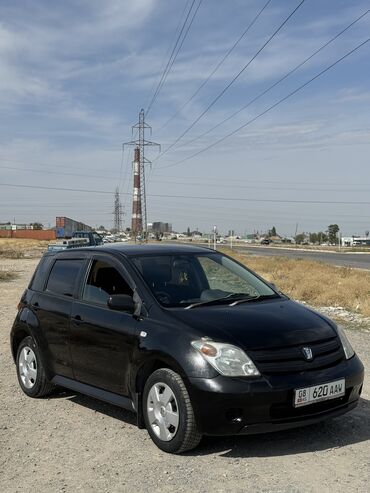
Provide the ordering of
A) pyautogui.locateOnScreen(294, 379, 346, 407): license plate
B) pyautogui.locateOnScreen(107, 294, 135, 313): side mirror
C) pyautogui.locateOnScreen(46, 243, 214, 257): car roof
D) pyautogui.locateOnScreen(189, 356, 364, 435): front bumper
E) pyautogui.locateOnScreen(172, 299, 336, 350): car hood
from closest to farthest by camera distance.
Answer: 1. pyautogui.locateOnScreen(189, 356, 364, 435): front bumper
2. pyautogui.locateOnScreen(294, 379, 346, 407): license plate
3. pyautogui.locateOnScreen(172, 299, 336, 350): car hood
4. pyautogui.locateOnScreen(107, 294, 135, 313): side mirror
5. pyautogui.locateOnScreen(46, 243, 214, 257): car roof

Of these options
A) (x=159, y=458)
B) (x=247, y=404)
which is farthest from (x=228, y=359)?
(x=159, y=458)

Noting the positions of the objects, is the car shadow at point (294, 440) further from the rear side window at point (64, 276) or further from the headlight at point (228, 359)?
the rear side window at point (64, 276)

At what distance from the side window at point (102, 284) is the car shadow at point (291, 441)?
155cm

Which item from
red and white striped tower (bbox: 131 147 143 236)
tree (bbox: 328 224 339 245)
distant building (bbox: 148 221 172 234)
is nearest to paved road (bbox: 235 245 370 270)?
red and white striped tower (bbox: 131 147 143 236)

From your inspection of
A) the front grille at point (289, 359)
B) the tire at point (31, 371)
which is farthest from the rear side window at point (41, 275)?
the front grille at point (289, 359)

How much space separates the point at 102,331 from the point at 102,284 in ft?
1.91

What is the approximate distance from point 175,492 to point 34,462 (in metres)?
1.26

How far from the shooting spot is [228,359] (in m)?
4.46

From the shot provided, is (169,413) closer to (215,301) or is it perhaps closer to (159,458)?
(159,458)

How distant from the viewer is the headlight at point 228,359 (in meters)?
4.42

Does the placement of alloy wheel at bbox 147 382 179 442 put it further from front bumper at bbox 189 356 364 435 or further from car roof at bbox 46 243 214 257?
car roof at bbox 46 243 214 257

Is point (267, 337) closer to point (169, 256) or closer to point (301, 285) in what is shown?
point (169, 256)

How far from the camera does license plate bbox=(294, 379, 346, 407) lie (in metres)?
4.47

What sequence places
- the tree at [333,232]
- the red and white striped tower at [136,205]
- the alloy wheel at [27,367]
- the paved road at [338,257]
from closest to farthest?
the alloy wheel at [27,367]
the paved road at [338,257]
the red and white striped tower at [136,205]
the tree at [333,232]
